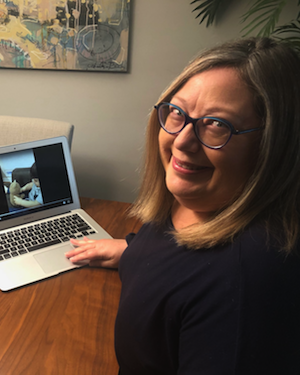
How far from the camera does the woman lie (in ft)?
1.61

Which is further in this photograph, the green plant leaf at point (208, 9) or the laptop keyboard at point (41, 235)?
the green plant leaf at point (208, 9)

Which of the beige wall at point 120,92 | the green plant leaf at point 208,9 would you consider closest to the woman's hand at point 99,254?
the beige wall at point 120,92

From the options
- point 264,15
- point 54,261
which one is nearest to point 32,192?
point 54,261

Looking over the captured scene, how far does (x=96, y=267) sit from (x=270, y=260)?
61cm

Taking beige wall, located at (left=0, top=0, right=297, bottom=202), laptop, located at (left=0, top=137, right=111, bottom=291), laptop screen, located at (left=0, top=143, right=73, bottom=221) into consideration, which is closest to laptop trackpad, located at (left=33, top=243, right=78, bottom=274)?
laptop, located at (left=0, top=137, right=111, bottom=291)

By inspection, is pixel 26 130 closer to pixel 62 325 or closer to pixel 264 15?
pixel 62 325

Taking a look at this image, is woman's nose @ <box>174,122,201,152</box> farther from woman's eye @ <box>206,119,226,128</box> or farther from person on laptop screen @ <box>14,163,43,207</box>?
person on laptop screen @ <box>14,163,43,207</box>

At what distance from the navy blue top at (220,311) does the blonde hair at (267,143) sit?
3 centimetres

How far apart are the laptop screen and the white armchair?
228 mm

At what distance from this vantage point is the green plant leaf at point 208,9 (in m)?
1.32

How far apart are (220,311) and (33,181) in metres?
0.84

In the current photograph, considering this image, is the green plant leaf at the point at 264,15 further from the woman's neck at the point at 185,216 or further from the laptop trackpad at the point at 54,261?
the laptop trackpad at the point at 54,261

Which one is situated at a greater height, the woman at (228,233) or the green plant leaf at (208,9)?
the green plant leaf at (208,9)

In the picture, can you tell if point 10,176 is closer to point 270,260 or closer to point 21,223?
point 21,223
